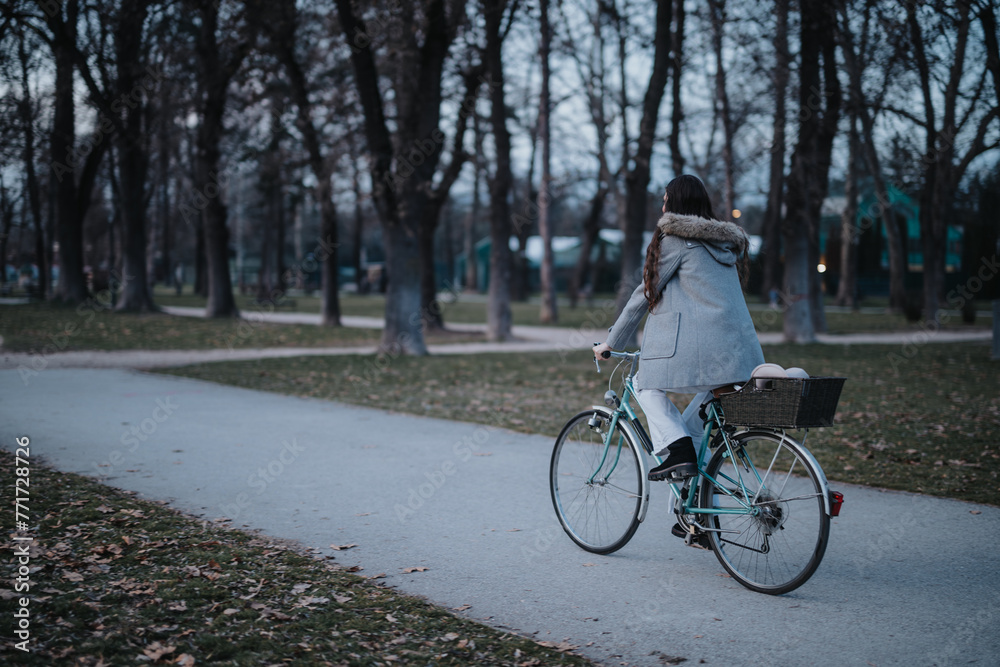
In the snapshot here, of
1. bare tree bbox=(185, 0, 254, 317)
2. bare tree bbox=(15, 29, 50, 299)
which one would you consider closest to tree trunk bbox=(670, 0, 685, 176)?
bare tree bbox=(185, 0, 254, 317)

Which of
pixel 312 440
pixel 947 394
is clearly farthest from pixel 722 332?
pixel 947 394

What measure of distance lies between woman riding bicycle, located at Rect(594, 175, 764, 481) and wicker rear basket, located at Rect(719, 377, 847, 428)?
0.16 meters

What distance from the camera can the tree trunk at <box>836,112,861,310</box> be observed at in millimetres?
25906

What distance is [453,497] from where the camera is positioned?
631cm

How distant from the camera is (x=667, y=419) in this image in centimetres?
455

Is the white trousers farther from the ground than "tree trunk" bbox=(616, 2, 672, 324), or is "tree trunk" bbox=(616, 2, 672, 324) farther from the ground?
"tree trunk" bbox=(616, 2, 672, 324)

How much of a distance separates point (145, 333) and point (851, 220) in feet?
79.5

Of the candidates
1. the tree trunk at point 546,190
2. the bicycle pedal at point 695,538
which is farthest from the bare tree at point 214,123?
the bicycle pedal at point 695,538

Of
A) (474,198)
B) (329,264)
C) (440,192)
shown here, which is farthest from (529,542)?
(474,198)

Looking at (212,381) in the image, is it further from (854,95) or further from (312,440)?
(854,95)

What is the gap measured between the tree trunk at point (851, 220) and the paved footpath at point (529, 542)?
47.4 feet

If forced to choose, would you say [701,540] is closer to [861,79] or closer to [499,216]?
[861,79]

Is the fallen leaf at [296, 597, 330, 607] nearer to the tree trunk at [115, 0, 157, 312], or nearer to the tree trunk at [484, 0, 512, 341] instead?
the tree trunk at [484, 0, 512, 341]

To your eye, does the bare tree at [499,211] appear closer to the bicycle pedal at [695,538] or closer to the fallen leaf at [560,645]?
the bicycle pedal at [695,538]
